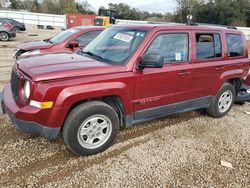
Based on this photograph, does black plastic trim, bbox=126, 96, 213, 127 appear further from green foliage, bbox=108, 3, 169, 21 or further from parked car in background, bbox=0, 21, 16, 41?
green foliage, bbox=108, 3, 169, 21

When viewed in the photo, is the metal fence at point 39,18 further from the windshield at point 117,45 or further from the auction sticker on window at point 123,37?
the auction sticker on window at point 123,37

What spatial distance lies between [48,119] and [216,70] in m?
3.23

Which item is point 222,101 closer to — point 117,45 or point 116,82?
point 117,45

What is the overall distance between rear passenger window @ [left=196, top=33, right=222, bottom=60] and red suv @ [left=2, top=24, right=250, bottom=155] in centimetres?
2

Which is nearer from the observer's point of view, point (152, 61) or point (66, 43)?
point (152, 61)

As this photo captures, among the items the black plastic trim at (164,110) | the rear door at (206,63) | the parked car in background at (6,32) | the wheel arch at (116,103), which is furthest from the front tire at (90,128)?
the parked car in background at (6,32)

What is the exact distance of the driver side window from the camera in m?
4.01

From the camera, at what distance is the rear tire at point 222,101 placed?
5.22 metres

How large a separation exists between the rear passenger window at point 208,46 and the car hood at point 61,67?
Result: 1.65 m

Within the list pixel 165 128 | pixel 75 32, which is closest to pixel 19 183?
pixel 165 128

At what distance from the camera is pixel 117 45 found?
4117mm

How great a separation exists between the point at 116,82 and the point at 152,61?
585mm

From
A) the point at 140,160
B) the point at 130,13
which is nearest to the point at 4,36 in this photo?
the point at 140,160

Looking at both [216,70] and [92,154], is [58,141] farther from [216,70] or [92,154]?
[216,70]
